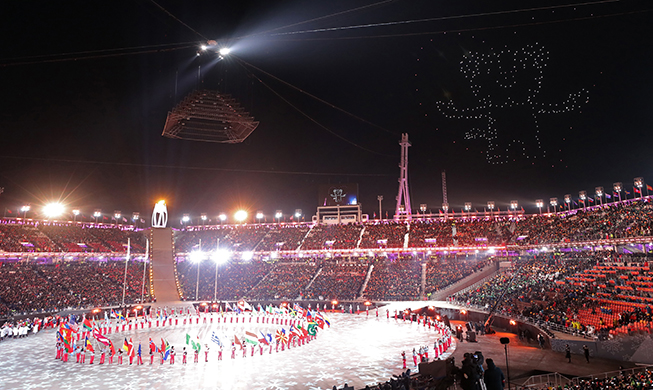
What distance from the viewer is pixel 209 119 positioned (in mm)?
30734

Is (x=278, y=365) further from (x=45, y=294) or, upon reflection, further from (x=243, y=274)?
(x=243, y=274)

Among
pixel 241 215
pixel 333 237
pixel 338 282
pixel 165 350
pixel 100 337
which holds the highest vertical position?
pixel 241 215

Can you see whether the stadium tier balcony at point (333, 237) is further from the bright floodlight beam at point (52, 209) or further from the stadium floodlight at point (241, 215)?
the bright floodlight beam at point (52, 209)

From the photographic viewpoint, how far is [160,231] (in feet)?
240

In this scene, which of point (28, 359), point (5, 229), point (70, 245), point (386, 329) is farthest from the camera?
point (70, 245)

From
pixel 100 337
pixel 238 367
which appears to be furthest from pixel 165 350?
pixel 100 337

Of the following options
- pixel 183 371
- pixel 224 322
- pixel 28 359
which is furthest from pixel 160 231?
pixel 183 371

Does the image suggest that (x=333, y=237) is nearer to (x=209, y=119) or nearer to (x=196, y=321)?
(x=196, y=321)

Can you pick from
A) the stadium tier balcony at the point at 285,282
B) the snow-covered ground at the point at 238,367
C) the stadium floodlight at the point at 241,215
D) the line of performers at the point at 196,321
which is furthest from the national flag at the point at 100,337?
the stadium floodlight at the point at 241,215

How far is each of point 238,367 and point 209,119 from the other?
59.9 feet

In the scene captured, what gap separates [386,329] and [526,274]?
64.4 feet

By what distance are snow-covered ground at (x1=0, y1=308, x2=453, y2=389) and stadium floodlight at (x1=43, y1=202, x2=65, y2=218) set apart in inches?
2010

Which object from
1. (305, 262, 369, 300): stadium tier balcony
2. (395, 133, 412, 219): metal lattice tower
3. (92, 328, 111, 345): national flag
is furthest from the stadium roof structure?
(395, 133, 412, 219): metal lattice tower

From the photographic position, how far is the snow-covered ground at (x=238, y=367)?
20578 millimetres
